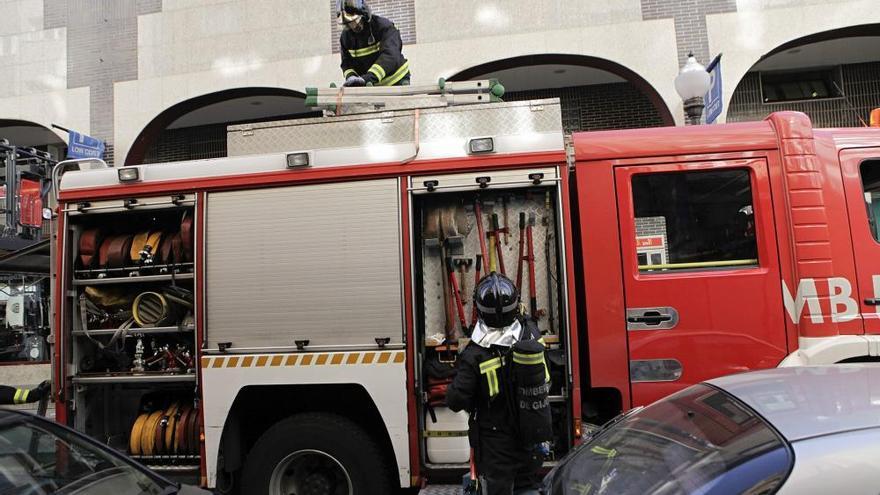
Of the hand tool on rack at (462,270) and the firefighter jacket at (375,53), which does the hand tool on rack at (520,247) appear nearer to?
the hand tool on rack at (462,270)

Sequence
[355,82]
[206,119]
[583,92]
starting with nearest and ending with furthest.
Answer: [355,82] < [583,92] < [206,119]

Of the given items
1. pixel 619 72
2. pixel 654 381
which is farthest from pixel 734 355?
pixel 619 72

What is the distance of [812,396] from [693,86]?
6.77 m

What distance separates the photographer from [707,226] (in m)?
3.87

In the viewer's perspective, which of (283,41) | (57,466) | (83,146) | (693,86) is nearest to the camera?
(57,466)

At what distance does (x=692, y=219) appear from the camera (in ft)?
12.8

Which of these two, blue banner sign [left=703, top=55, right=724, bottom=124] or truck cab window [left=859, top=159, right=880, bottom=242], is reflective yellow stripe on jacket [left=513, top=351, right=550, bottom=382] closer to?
truck cab window [left=859, top=159, right=880, bottom=242]

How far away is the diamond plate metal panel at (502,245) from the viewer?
400cm

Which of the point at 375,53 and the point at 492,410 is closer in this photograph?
the point at 492,410

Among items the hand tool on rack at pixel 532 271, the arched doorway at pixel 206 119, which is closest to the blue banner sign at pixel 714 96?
the hand tool on rack at pixel 532 271

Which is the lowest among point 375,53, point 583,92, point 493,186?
point 493,186

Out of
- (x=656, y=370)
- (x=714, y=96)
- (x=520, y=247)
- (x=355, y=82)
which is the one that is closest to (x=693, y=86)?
(x=714, y=96)

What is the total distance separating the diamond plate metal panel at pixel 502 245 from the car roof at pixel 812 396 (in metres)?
1.75

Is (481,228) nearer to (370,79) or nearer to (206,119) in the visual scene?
(370,79)
